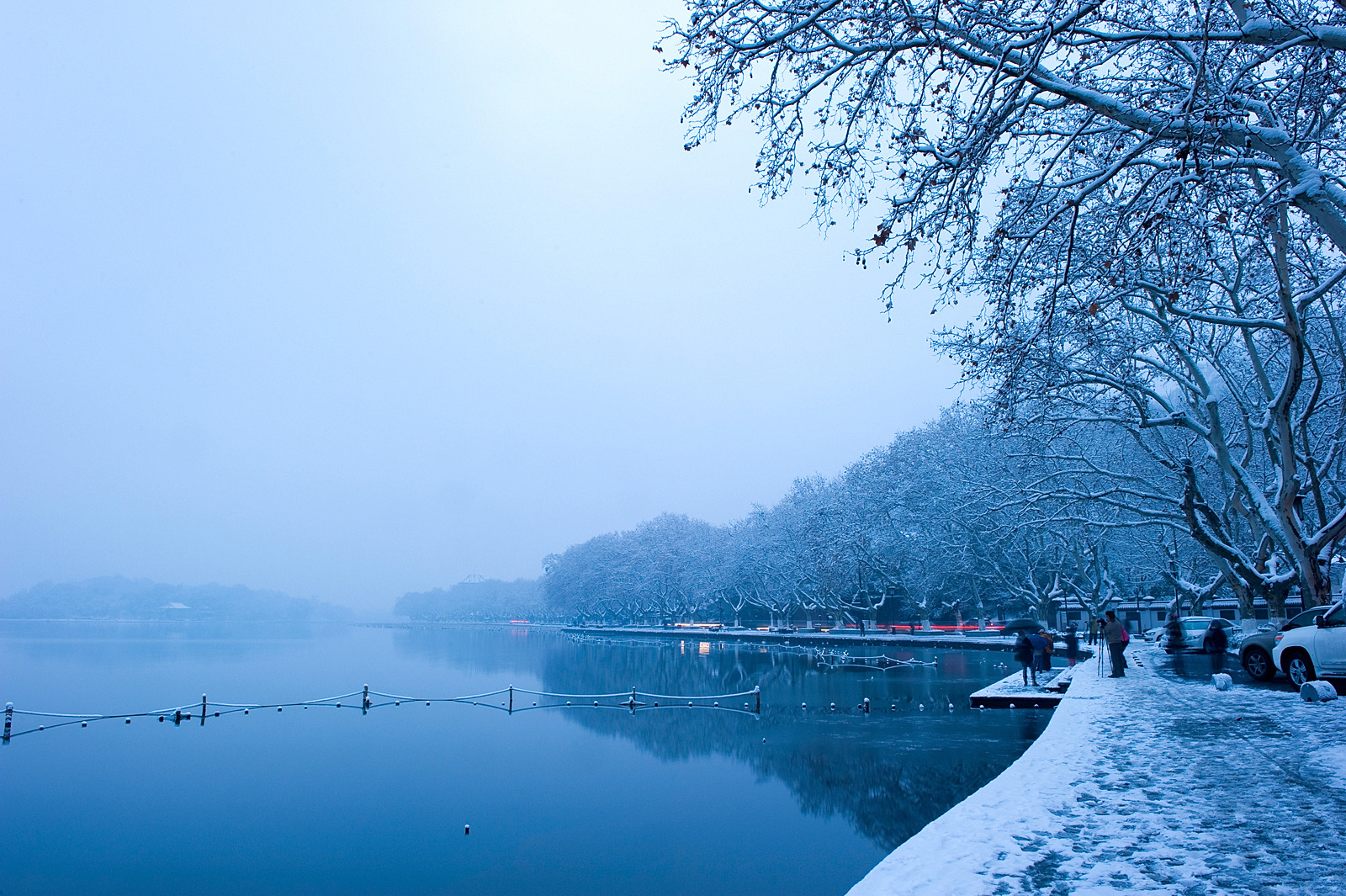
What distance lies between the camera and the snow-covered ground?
562 cm

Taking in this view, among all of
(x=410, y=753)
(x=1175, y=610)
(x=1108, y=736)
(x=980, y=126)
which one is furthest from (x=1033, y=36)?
(x=1175, y=610)

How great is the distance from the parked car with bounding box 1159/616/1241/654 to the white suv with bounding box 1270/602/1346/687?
16.1 metres

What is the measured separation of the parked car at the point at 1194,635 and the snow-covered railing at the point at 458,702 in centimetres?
1718

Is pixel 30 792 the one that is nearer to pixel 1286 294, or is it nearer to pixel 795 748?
pixel 795 748

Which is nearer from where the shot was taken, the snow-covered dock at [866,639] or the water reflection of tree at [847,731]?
the water reflection of tree at [847,731]

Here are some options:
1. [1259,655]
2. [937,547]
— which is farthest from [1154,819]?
[937,547]

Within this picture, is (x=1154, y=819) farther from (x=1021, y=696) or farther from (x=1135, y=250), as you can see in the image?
(x=1021, y=696)

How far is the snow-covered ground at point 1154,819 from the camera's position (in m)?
5.62

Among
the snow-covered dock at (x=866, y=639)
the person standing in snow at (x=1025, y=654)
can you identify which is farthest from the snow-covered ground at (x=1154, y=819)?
the snow-covered dock at (x=866, y=639)

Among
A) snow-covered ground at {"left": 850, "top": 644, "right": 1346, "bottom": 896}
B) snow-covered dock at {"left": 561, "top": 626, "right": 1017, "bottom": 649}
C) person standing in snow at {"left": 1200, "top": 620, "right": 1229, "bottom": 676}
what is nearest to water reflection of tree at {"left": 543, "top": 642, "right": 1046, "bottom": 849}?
snow-covered ground at {"left": 850, "top": 644, "right": 1346, "bottom": 896}

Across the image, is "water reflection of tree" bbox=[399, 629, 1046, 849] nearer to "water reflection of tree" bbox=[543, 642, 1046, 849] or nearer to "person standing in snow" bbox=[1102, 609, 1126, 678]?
"water reflection of tree" bbox=[543, 642, 1046, 849]

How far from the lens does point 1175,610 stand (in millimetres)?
41406

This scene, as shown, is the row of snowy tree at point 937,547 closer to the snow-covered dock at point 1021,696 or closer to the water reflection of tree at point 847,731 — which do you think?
the snow-covered dock at point 1021,696

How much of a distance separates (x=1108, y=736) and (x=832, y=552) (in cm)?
4188
